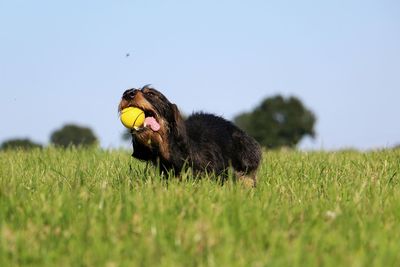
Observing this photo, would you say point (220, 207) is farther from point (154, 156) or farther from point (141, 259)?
point (154, 156)

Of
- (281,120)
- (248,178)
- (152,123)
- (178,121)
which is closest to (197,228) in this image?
(152,123)

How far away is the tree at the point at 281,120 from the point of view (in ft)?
265

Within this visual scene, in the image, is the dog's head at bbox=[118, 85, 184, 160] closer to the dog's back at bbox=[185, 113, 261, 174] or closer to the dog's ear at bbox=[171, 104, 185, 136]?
the dog's ear at bbox=[171, 104, 185, 136]

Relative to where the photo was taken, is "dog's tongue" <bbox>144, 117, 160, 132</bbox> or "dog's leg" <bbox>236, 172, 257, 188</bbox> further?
"dog's leg" <bbox>236, 172, 257, 188</bbox>

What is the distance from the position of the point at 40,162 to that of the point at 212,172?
3.80 m

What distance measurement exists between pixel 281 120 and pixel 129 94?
244ft

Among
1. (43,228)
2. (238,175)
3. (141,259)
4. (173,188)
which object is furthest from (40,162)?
(141,259)

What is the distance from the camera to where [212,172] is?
875cm

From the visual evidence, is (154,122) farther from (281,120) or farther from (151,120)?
(281,120)

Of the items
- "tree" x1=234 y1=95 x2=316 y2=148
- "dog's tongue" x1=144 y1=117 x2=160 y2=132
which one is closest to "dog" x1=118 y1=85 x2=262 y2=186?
"dog's tongue" x1=144 y1=117 x2=160 y2=132

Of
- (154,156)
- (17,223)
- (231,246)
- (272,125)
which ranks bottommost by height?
(231,246)

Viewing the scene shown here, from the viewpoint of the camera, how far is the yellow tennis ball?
760 cm

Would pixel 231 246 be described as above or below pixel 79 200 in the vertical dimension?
below

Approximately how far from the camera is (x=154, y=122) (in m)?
7.85
